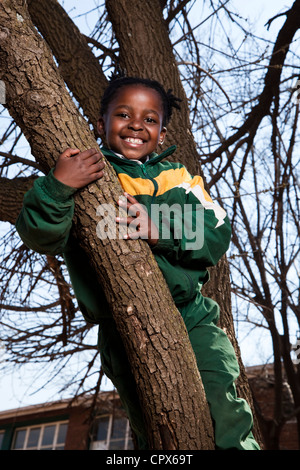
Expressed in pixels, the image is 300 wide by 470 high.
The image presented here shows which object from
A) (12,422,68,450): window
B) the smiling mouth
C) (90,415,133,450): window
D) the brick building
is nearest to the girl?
the smiling mouth

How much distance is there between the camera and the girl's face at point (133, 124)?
8.21 ft

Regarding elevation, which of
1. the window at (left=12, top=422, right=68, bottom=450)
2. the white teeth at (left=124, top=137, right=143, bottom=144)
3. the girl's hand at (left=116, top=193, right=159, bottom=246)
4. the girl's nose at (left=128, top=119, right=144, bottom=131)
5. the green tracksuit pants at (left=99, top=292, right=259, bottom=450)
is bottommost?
the green tracksuit pants at (left=99, top=292, right=259, bottom=450)

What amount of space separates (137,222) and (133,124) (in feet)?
2.24

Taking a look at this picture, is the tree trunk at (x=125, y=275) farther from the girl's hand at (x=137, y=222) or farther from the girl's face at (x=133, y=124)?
the girl's face at (x=133, y=124)

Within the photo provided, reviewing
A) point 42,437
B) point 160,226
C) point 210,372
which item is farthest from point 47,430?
point 160,226

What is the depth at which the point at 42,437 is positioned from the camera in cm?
1611

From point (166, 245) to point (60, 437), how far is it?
1508cm

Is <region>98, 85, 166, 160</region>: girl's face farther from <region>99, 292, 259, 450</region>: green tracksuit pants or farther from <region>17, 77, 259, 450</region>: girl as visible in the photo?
<region>99, 292, 259, 450</region>: green tracksuit pants

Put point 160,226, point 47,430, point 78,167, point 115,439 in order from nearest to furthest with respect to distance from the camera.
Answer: point 78,167 < point 160,226 < point 115,439 < point 47,430

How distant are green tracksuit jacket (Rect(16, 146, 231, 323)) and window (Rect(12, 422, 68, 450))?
14.7 m

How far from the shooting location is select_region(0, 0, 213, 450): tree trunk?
184 cm

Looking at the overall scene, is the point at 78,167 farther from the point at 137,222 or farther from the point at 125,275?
the point at 125,275
